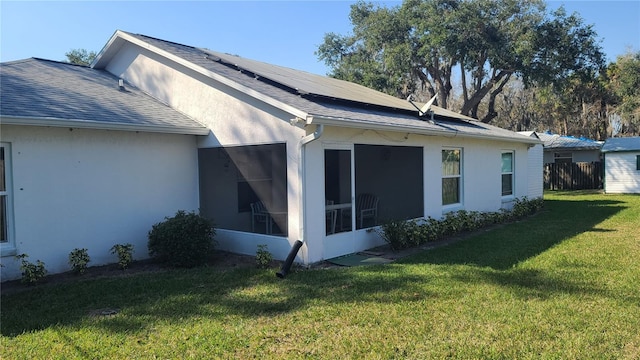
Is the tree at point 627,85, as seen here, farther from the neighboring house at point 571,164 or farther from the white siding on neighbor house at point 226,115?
the white siding on neighbor house at point 226,115

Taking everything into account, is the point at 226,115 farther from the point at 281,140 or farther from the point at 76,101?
the point at 76,101

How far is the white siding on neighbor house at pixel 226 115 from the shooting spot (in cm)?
746

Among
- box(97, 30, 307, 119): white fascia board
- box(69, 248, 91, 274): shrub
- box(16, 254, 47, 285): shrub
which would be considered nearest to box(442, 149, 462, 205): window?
box(97, 30, 307, 119): white fascia board

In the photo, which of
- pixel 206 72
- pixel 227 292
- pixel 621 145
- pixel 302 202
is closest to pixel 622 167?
pixel 621 145

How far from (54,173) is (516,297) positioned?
682 cm

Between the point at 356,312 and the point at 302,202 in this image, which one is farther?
the point at 302,202

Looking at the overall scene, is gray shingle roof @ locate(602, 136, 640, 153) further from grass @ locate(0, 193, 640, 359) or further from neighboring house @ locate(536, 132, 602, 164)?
grass @ locate(0, 193, 640, 359)

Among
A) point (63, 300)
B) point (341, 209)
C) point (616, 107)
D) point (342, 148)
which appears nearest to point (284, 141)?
point (342, 148)

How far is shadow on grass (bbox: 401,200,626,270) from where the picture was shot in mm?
7602

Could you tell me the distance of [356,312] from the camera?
5.08 metres

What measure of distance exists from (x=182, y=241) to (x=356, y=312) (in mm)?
3573

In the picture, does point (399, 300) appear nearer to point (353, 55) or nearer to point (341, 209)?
point (341, 209)

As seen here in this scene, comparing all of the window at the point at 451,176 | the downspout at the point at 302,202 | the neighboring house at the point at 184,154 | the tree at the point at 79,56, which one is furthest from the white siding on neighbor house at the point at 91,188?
the tree at the point at 79,56

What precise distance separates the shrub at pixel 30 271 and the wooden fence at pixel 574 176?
26332 mm
